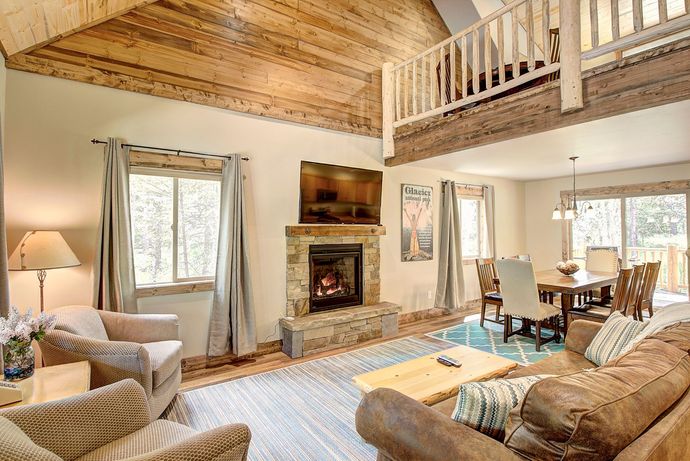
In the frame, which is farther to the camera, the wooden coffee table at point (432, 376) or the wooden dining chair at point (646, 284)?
the wooden dining chair at point (646, 284)

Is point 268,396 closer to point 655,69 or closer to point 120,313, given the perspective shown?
point 120,313

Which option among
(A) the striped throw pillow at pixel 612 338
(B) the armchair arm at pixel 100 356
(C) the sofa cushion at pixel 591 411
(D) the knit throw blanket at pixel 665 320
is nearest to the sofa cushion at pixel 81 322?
(B) the armchair arm at pixel 100 356

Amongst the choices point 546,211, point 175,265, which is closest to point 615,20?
point 175,265

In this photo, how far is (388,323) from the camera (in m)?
4.54

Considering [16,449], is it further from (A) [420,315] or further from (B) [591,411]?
(A) [420,315]

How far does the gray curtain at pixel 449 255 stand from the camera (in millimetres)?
5461

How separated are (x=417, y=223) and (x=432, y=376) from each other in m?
3.36

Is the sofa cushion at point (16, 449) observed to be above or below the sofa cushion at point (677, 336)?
below

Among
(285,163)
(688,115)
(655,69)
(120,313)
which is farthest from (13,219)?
(688,115)

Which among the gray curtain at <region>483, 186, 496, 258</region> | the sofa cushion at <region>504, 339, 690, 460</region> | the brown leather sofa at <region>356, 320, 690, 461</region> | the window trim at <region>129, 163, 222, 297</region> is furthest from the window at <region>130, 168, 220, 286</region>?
the gray curtain at <region>483, 186, 496, 258</region>

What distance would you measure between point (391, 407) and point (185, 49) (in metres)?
3.74

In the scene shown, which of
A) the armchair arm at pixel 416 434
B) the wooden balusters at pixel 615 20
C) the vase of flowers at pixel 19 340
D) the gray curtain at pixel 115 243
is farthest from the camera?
the gray curtain at pixel 115 243

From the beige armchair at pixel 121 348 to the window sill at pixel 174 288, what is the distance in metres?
0.45

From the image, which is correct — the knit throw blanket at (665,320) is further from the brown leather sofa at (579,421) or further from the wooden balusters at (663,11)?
the wooden balusters at (663,11)
